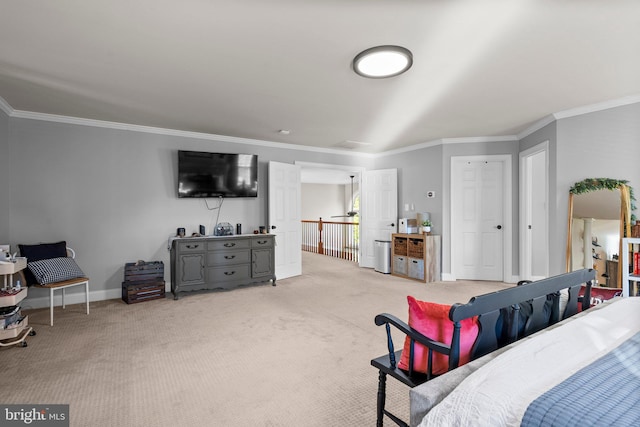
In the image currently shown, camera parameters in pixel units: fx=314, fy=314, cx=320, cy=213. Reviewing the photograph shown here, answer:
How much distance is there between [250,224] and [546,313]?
456 cm

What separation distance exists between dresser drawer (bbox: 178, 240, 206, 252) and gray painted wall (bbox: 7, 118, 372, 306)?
0.63 m

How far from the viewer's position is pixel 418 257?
5559 millimetres

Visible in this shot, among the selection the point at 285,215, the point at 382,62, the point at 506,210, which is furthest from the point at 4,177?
the point at 506,210

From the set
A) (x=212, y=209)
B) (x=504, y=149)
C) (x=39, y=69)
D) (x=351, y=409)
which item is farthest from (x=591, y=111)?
(x=39, y=69)

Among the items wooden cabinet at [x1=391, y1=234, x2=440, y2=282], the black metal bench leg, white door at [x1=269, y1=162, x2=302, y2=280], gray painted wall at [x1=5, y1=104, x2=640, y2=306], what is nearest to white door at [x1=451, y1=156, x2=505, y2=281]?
gray painted wall at [x1=5, y1=104, x2=640, y2=306]

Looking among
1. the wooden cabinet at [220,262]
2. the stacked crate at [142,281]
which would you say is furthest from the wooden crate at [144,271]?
the wooden cabinet at [220,262]

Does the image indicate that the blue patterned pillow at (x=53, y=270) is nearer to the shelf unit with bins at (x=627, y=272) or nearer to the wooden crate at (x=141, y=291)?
the wooden crate at (x=141, y=291)

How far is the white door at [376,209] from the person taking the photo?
6.44m

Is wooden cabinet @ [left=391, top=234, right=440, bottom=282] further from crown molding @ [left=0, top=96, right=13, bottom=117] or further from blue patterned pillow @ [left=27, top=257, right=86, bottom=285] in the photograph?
crown molding @ [left=0, top=96, right=13, bottom=117]

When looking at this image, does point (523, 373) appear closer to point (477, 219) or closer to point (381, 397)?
point (381, 397)

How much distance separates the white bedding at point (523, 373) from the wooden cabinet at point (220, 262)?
412 cm

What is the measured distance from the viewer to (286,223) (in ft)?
18.8

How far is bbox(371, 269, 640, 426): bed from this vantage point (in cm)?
88

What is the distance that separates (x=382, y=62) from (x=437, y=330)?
2.16m
